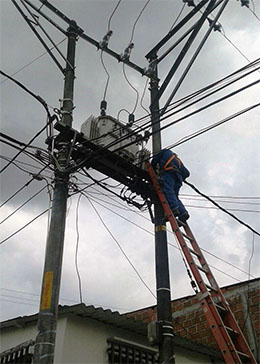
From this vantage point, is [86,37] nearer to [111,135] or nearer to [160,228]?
[111,135]

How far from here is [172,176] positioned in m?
7.60

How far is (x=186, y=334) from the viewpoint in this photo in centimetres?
1080

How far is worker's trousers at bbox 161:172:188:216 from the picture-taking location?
7.12 metres

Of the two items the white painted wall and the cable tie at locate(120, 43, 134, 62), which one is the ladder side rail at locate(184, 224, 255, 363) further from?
the cable tie at locate(120, 43, 134, 62)

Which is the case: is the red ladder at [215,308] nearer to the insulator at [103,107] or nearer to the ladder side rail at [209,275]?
the ladder side rail at [209,275]

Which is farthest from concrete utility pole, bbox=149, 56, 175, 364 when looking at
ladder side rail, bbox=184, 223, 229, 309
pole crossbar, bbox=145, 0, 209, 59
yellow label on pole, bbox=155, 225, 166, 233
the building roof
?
pole crossbar, bbox=145, 0, 209, 59

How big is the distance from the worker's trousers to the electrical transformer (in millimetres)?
583

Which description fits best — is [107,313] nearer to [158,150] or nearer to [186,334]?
[158,150]

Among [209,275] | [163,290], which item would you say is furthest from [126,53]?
[163,290]

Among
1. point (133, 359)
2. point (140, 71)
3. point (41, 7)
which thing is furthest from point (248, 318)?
point (41, 7)

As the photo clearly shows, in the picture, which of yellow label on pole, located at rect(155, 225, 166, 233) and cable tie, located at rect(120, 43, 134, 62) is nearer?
yellow label on pole, located at rect(155, 225, 166, 233)

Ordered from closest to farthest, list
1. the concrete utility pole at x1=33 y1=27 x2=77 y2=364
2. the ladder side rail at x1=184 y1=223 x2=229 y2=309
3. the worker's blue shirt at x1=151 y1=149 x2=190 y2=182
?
the concrete utility pole at x1=33 y1=27 x2=77 y2=364 → the ladder side rail at x1=184 y1=223 x2=229 y2=309 → the worker's blue shirt at x1=151 y1=149 x2=190 y2=182

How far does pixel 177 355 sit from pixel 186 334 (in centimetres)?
195

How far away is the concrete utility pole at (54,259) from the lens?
530 cm
